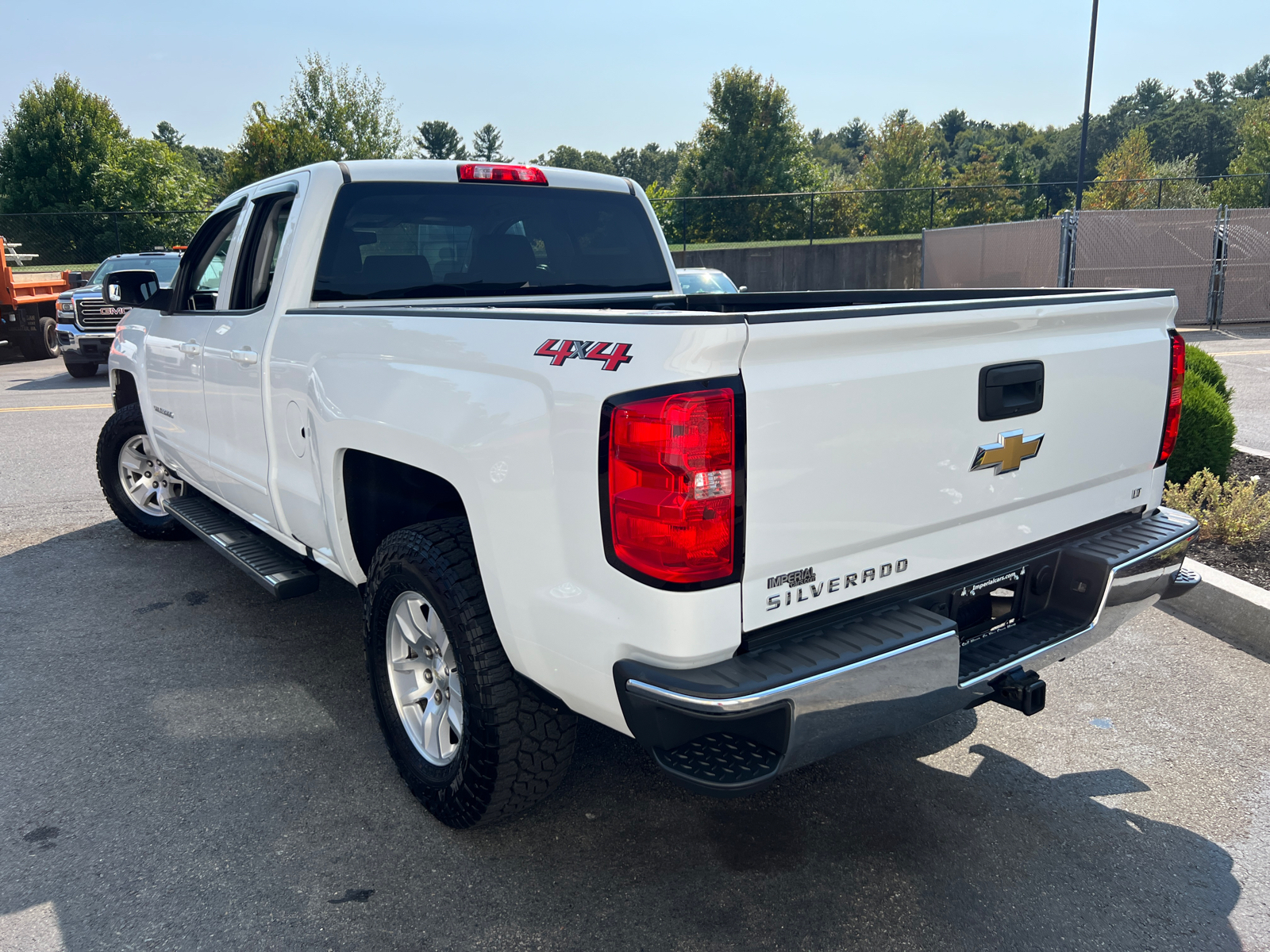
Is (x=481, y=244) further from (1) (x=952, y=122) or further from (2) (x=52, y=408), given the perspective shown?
(1) (x=952, y=122)

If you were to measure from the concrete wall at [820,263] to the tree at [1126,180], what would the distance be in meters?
6.54

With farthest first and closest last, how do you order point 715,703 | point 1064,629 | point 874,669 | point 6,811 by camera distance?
point 6,811
point 1064,629
point 874,669
point 715,703

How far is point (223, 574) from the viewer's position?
17.9 ft

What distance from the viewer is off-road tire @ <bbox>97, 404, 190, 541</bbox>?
5.99 metres

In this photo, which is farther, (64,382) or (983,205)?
(983,205)

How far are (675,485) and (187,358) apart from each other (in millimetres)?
3560

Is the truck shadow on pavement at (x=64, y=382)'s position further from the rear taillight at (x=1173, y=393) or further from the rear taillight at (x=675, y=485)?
the rear taillight at (x=1173, y=393)

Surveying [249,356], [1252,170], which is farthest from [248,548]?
[1252,170]

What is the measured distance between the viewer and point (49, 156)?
40.6 meters

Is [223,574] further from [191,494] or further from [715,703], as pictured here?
[715,703]

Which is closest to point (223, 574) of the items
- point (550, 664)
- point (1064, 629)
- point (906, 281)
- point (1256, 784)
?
point (550, 664)

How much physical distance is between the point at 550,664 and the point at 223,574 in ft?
12.2

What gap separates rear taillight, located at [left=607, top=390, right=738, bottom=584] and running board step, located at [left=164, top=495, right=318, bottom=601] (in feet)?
6.80

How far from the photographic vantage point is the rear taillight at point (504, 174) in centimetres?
416
